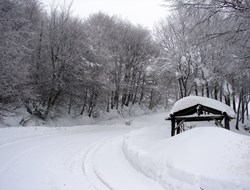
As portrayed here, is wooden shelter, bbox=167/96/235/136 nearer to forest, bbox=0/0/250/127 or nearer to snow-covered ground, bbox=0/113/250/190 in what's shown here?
forest, bbox=0/0/250/127

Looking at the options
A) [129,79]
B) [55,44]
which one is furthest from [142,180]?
[129,79]

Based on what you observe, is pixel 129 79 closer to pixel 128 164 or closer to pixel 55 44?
pixel 55 44

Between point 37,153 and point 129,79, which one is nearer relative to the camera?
point 37,153

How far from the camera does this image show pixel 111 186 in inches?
228

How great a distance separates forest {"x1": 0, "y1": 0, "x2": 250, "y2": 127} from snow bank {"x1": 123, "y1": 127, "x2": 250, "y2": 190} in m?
4.02

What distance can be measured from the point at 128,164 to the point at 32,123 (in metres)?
13.2

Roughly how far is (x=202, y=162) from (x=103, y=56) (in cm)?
2044

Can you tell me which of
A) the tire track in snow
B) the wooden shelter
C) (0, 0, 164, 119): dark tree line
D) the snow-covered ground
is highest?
(0, 0, 164, 119): dark tree line

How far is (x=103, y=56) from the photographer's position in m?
24.4

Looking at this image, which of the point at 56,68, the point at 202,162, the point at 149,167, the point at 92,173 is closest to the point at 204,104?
the point at 149,167

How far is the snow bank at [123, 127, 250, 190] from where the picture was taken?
181 inches

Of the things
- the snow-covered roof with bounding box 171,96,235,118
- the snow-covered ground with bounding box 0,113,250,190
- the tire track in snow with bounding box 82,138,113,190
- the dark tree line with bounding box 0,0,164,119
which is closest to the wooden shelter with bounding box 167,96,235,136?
the snow-covered roof with bounding box 171,96,235,118

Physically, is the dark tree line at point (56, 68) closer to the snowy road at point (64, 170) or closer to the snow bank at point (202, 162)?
the snowy road at point (64, 170)

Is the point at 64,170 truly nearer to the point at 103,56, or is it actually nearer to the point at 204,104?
the point at 204,104
